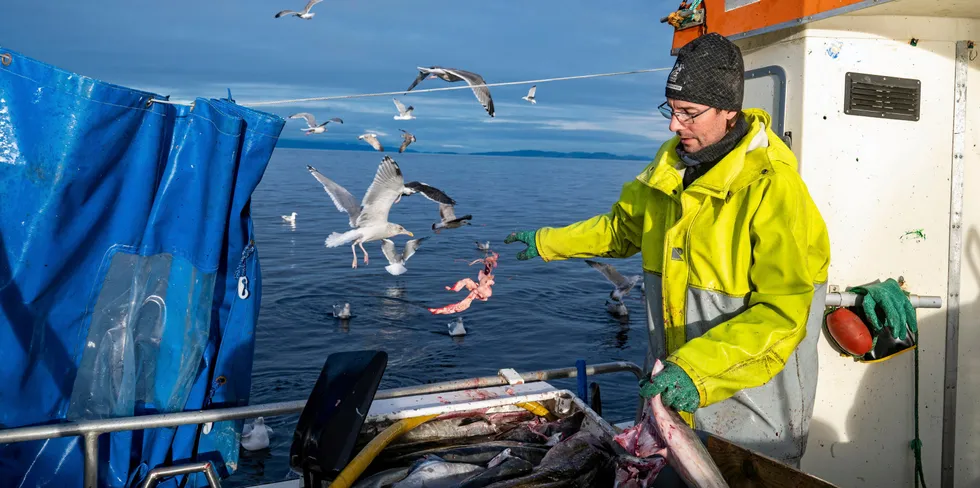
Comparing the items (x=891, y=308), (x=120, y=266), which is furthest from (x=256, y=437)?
(x=891, y=308)

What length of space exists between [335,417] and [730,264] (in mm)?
1553

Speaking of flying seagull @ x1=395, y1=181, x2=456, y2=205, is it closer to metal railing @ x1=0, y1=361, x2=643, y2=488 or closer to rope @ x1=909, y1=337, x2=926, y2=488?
metal railing @ x1=0, y1=361, x2=643, y2=488

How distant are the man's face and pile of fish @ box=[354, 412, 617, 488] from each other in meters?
1.29

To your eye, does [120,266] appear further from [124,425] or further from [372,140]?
[372,140]

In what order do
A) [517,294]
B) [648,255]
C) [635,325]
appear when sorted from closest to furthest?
[648,255], [635,325], [517,294]

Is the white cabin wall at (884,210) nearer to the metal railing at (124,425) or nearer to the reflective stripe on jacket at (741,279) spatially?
the reflective stripe on jacket at (741,279)

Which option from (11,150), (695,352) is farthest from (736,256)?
(11,150)

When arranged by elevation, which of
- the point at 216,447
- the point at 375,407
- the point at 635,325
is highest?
the point at 375,407

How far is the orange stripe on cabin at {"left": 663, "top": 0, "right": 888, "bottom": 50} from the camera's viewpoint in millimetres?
3607

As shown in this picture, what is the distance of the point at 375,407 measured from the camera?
346 cm

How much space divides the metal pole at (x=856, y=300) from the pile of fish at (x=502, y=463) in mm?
1586

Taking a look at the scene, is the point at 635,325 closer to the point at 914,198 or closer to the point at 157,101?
the point at 914,198

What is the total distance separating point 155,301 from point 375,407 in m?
1.26

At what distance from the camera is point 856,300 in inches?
151
